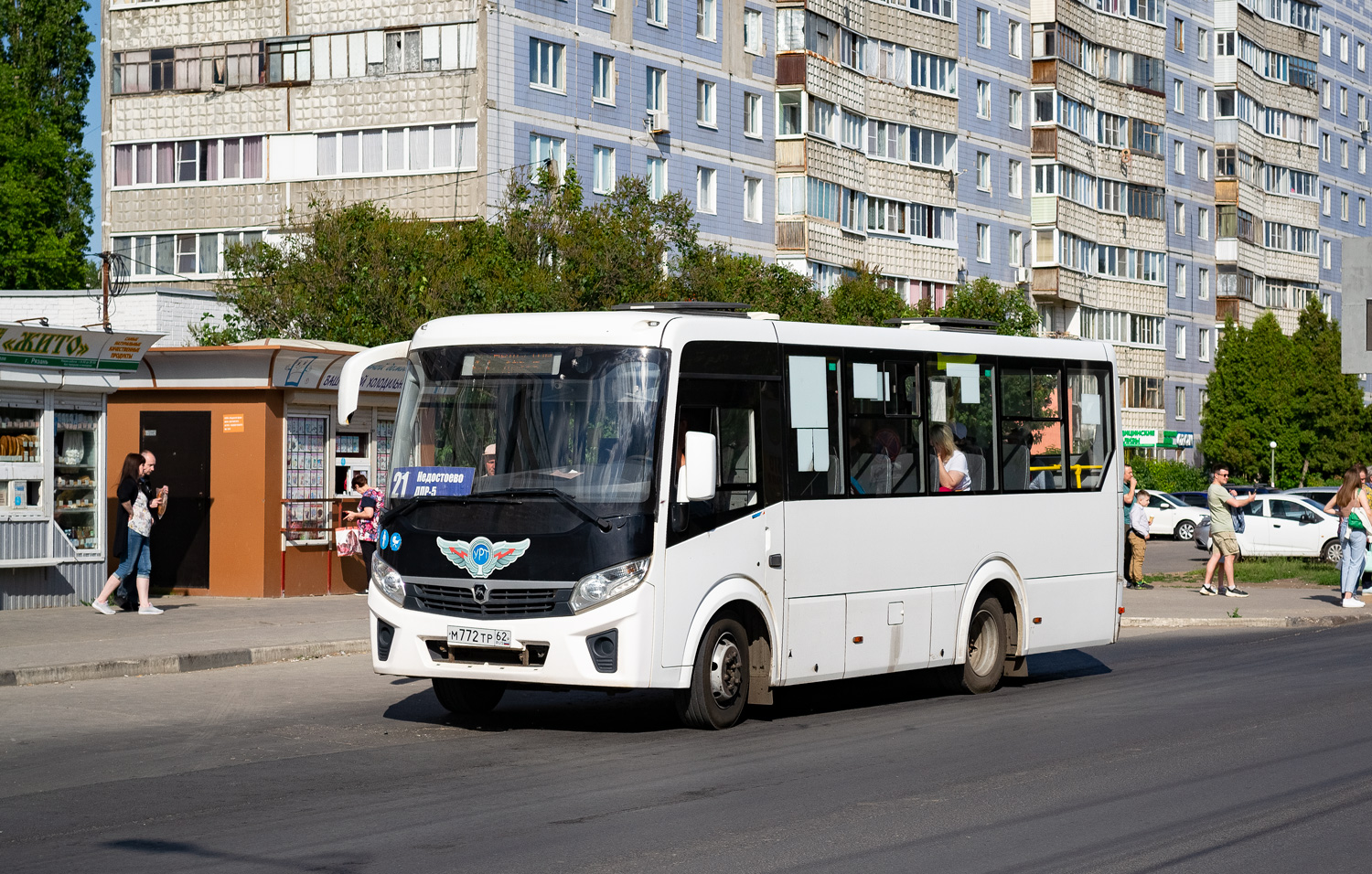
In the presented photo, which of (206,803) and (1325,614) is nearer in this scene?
(206,803)

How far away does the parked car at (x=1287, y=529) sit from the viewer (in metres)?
39.3

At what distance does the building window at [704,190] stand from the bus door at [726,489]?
41458mm

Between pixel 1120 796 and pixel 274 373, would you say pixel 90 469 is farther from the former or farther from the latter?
pixel 1120 796

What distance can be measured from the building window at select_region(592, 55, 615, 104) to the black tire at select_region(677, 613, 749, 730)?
39.4 m

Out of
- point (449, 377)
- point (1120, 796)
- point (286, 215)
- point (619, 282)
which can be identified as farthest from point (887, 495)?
point (286, 215)

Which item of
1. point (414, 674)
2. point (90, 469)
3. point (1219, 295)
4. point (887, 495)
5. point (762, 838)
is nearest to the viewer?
point (762, 838)

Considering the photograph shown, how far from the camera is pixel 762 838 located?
8367mm

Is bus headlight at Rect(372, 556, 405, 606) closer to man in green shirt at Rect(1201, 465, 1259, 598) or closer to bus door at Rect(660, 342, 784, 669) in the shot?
bus door at Rect(660, 342, 784, 669)

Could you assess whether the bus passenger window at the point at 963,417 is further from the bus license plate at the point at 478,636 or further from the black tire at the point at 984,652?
the bus license plate at the point at 478,636

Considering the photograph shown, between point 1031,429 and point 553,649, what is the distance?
5.33 meters

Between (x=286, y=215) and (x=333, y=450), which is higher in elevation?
(x=286, y=215)

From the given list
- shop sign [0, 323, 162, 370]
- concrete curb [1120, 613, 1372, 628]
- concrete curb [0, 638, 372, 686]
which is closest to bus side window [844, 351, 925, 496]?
concrete curb [0, 638, 372, 686]

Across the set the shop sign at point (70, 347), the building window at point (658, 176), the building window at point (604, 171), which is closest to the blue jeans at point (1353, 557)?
the shop sign at point (70, 347)

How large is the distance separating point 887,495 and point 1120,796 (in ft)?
14.0
